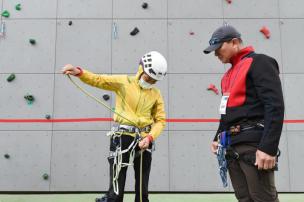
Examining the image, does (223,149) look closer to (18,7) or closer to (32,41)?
(32,41)

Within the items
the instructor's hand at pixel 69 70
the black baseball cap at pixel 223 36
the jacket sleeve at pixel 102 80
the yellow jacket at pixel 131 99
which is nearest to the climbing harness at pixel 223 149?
the black baseball cap at pixel 223 36

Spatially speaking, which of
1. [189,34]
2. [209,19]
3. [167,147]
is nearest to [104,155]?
[167,147]

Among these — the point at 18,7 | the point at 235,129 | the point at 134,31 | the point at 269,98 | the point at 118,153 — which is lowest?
the point at 118,153

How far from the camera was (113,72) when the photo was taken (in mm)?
A: 3760

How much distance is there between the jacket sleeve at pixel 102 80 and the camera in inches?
77.2

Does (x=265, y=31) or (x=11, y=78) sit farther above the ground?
(x=265, y=31)

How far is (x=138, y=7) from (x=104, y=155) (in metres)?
2.00

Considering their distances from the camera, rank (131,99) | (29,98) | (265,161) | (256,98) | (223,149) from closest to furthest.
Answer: (265,161) → (256,98) → (223,149) → (131,99) → (29,98)

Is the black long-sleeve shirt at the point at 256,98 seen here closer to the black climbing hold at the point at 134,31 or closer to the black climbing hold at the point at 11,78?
the black climbing hold at the point at 134,31

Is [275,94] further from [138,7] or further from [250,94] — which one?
[138,7]

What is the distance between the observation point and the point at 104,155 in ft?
11.9

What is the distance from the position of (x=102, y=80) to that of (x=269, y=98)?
114 cm

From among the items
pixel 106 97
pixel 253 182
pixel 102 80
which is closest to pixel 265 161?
pixel 253 182

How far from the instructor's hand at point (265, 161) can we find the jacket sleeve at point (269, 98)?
0.02 metres
